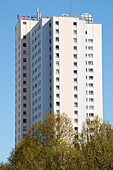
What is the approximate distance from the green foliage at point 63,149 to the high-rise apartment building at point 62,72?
47067mm

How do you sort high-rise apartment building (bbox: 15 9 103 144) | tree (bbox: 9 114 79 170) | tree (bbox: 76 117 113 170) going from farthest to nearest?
high-rise apartment building (bbox: 15 9 103 144), tree (bbox: 9 114 79 170), tree (bbox: 76 117 113 170)

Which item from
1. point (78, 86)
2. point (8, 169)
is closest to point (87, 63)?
point (78, 86)

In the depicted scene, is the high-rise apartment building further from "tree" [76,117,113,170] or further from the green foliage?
"tree" [76,117,113,170]

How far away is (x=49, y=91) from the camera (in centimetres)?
16500

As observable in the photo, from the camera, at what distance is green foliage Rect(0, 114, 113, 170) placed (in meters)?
87.6

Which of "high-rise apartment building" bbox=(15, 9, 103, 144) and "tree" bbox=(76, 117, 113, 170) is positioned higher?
"high-rise apartment building" bbox=(15, 9, 103, 144)

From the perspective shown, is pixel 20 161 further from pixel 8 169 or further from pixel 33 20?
pixel 33 20

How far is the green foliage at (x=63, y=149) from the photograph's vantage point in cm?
8756

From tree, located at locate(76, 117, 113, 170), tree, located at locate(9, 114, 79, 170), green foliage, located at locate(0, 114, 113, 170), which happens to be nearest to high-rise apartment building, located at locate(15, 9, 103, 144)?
tree, located at locate(9, 114, 79, 170)

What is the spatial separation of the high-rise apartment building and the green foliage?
4707 centimetres

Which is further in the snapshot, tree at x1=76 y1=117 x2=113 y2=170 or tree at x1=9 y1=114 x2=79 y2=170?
tree at x1=9 y1=114 x2=79 y2=170

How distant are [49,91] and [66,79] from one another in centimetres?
641

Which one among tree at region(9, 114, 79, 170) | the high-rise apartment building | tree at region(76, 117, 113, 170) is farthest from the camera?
the high-rise apartment building

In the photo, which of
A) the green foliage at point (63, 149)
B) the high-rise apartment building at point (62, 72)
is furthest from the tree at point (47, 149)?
the high-rise apartment building at point (62, 72)
